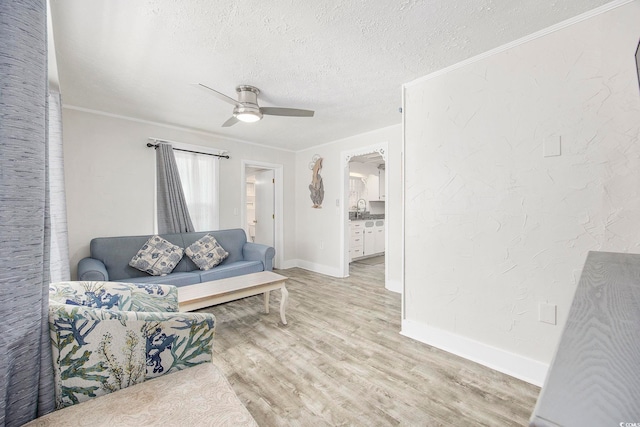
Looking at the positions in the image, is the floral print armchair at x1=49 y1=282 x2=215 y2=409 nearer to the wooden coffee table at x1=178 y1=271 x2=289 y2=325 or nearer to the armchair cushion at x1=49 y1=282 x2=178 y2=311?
the armchair cushion at x1=49 y1=282 x2=178 y2=311

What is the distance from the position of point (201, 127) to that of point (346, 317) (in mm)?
3333

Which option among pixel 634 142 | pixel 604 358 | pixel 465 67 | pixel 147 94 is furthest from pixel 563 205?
pixel 147 94

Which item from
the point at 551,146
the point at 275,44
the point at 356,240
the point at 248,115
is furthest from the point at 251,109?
the point at 356,240

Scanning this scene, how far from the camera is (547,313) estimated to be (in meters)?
1.76

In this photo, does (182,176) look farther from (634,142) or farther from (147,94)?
(634,142)

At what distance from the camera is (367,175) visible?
23.0ft

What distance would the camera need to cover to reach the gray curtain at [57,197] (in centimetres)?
206

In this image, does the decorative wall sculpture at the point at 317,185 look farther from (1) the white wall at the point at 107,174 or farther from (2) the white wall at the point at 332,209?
(1) the white wall at the point at 107,174

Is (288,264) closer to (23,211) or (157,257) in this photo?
(157,257)

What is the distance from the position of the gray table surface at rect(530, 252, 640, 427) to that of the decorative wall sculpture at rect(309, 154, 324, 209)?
168 inches

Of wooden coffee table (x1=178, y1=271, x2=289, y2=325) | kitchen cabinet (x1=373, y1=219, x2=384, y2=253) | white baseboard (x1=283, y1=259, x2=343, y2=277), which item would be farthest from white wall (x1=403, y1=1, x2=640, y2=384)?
kitchen cabinet (x1=373, y1=219, x2=384, y2=253)

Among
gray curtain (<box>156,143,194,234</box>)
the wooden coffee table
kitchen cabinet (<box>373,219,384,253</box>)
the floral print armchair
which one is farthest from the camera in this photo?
kitchen cabinet (<box>373,219,384,253</box>)

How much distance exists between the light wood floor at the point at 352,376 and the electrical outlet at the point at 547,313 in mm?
465

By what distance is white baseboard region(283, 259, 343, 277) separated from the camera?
4672 millimetres
